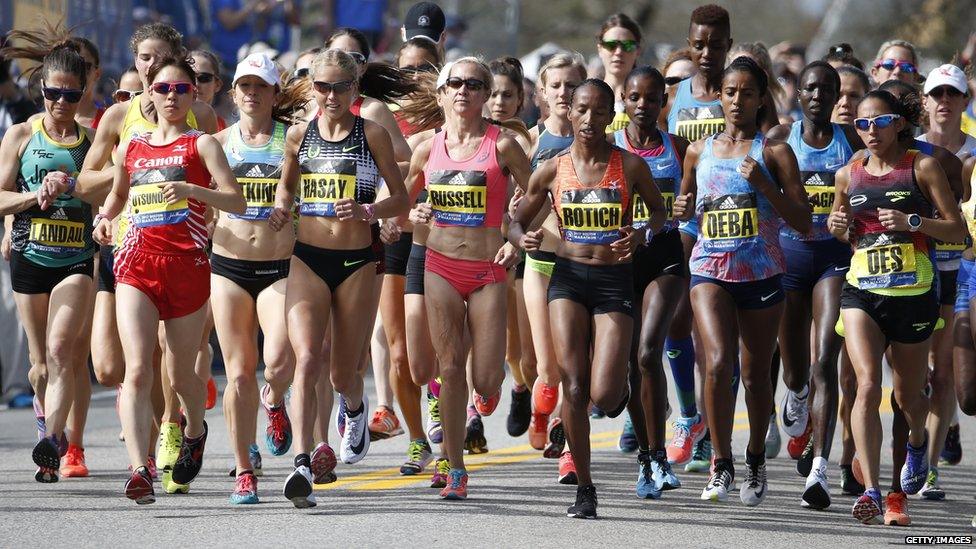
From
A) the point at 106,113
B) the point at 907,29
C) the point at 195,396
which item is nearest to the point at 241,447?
the point at 195,396

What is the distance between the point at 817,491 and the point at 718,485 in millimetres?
517

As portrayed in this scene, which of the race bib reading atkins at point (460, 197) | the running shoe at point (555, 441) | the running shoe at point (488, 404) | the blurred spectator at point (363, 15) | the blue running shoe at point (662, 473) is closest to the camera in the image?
the race bib reading atkins at point (460, 197)

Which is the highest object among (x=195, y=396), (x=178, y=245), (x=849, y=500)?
(x=178, y=245)

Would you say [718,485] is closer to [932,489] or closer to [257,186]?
[932,489]

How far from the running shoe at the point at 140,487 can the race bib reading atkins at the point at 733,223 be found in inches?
125

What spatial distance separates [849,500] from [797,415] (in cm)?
110

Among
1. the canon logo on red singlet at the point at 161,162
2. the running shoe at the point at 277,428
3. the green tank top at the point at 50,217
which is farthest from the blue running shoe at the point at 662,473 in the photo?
the green tank top at the point at 50,217

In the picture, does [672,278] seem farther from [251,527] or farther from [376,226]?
[251,527]

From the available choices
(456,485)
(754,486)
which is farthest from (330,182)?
(754,486)

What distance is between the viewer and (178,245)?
31.9 ft

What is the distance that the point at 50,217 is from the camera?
1077cm

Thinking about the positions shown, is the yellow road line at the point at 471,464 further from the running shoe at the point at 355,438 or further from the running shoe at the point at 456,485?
the running shoe at the point at 456,485

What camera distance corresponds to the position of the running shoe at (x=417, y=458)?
36.6 ft

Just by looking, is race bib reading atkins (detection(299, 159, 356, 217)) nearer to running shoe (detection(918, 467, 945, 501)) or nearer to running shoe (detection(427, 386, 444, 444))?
running shoe (detection(427, 386, 444, 444))
